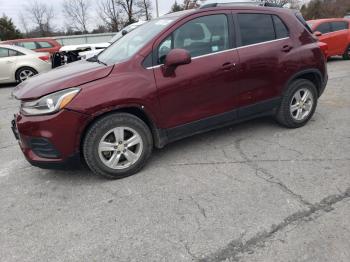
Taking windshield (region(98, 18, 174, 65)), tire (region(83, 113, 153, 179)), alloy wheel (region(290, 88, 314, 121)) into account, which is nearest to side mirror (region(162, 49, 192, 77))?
windshield (region(98, 18, 174, 65))

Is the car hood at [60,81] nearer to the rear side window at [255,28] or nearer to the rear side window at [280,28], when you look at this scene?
the rear side window at [255,28]

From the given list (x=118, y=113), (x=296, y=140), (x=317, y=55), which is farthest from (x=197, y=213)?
(x=317, y=55)

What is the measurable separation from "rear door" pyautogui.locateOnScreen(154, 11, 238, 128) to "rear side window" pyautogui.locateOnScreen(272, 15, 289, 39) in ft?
2.55

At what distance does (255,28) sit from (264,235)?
2.79m

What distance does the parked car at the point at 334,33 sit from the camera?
11602mm

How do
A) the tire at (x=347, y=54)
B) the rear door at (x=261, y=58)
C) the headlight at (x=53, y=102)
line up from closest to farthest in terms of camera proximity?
the headlight at (x=53, y=102), the rear door at (x=261, y=58), the tire at (x=347, y=54)

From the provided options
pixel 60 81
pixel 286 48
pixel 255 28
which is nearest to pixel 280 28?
pixel 286 48

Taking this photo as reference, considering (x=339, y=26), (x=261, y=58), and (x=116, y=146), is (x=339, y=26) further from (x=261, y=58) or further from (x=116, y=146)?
(x=116, y=146)

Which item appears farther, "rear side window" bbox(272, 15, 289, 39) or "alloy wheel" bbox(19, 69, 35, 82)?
"alloy wheel" bbox(19, 69, 35, 82)

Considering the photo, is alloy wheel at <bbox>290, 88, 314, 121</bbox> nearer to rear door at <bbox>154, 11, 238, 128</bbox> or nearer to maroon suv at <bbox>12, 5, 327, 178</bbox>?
maroon suv at <bbox>12, 5, 327, 178</bbox>

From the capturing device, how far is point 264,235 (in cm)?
250

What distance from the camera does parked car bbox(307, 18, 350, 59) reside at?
11.6m

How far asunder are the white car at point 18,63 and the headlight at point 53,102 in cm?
800

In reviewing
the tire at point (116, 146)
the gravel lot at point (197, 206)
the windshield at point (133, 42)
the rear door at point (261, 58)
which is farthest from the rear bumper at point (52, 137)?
the rear door at point (261, 58)
